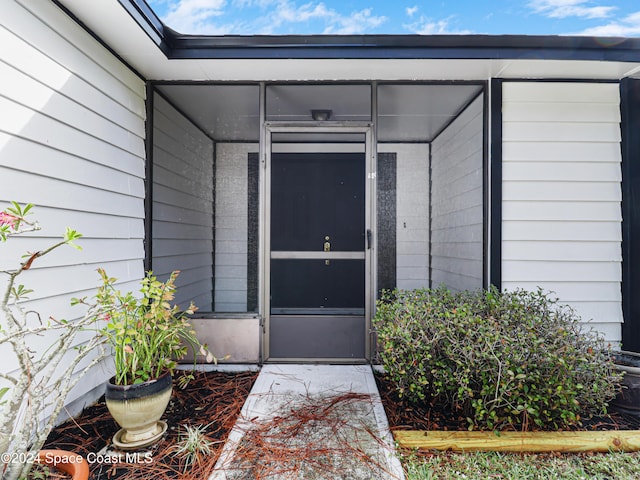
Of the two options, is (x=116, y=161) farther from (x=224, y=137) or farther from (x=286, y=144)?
(x=286, y=144)

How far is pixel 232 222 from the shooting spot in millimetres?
3309

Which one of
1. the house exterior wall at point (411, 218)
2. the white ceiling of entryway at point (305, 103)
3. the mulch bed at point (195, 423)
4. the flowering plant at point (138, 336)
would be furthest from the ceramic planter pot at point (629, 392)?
the flowering plant at point (138, 336)

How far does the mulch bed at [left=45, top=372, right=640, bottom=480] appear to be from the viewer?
186cm

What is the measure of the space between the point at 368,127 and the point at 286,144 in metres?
0.79

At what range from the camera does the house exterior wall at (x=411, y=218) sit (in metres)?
3.39

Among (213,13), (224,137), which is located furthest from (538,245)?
(213,13)

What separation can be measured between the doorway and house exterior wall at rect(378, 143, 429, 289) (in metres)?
0.36

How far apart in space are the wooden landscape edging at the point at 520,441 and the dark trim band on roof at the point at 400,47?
2702mm

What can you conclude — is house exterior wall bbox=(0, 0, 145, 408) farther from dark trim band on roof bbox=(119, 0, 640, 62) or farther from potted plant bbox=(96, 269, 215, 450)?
dark trim band on roof bbox=(119, 0, 640, 62)

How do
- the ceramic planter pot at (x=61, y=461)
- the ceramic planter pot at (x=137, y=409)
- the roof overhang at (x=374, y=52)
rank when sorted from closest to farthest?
the ceramic planter pot at (x=61, y=461)
the ceramic planter pot at (x=137, y=409)
the roof overhang at (x=374, y=52)

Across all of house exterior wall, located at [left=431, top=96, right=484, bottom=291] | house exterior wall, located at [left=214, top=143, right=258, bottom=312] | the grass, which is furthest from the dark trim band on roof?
the grass

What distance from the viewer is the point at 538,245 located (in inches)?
123

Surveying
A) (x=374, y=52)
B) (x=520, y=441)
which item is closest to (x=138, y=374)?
(x=520, y=441)

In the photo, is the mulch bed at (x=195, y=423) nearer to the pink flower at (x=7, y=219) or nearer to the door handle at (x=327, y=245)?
the door handle at (x=327, y=245)
